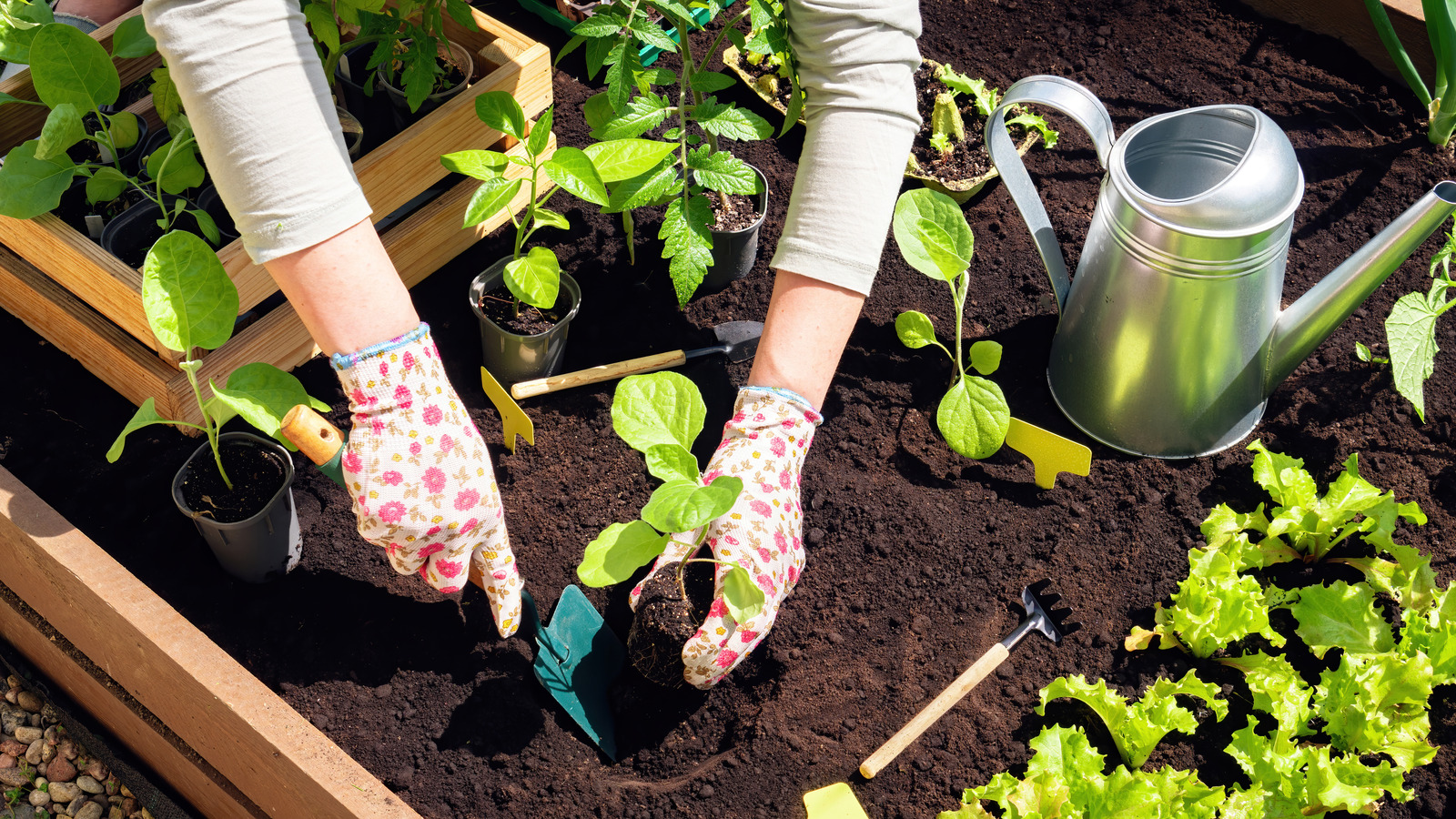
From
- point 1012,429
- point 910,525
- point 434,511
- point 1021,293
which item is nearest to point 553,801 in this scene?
point 434,511

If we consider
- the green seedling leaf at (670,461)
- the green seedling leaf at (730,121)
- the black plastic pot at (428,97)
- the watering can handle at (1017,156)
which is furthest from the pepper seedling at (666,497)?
the black plastic pot at (428,97)

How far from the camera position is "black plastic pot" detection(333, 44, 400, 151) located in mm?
1529

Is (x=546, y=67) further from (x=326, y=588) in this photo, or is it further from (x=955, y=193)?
(x=326, y=588)

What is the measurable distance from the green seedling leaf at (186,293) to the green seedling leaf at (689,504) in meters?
0.51

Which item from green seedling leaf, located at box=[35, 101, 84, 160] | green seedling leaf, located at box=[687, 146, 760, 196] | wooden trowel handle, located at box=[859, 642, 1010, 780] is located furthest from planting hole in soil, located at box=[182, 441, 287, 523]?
wooden trowel handle, located at box=[859, 642, 1010, 780]

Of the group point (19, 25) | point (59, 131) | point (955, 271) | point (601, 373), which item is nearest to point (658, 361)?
point (601, 373)

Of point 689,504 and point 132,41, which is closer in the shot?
point 689,504

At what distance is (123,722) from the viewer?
129cm

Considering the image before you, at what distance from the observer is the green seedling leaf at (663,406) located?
1128 millimetres

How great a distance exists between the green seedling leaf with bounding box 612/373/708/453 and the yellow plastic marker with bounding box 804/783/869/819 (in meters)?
0.41

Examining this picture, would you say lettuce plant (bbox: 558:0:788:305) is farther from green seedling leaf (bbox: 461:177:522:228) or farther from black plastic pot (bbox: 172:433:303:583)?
black plastic pot (bbox: 172:433:303:583)

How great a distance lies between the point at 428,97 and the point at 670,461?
0.74 meters

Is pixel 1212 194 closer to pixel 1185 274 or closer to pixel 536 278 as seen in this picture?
pixel 1185 274

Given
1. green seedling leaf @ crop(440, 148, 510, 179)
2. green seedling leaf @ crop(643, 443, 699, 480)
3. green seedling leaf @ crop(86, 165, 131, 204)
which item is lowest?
green seedling leaf @ crop(643, 443, 699, 480)
